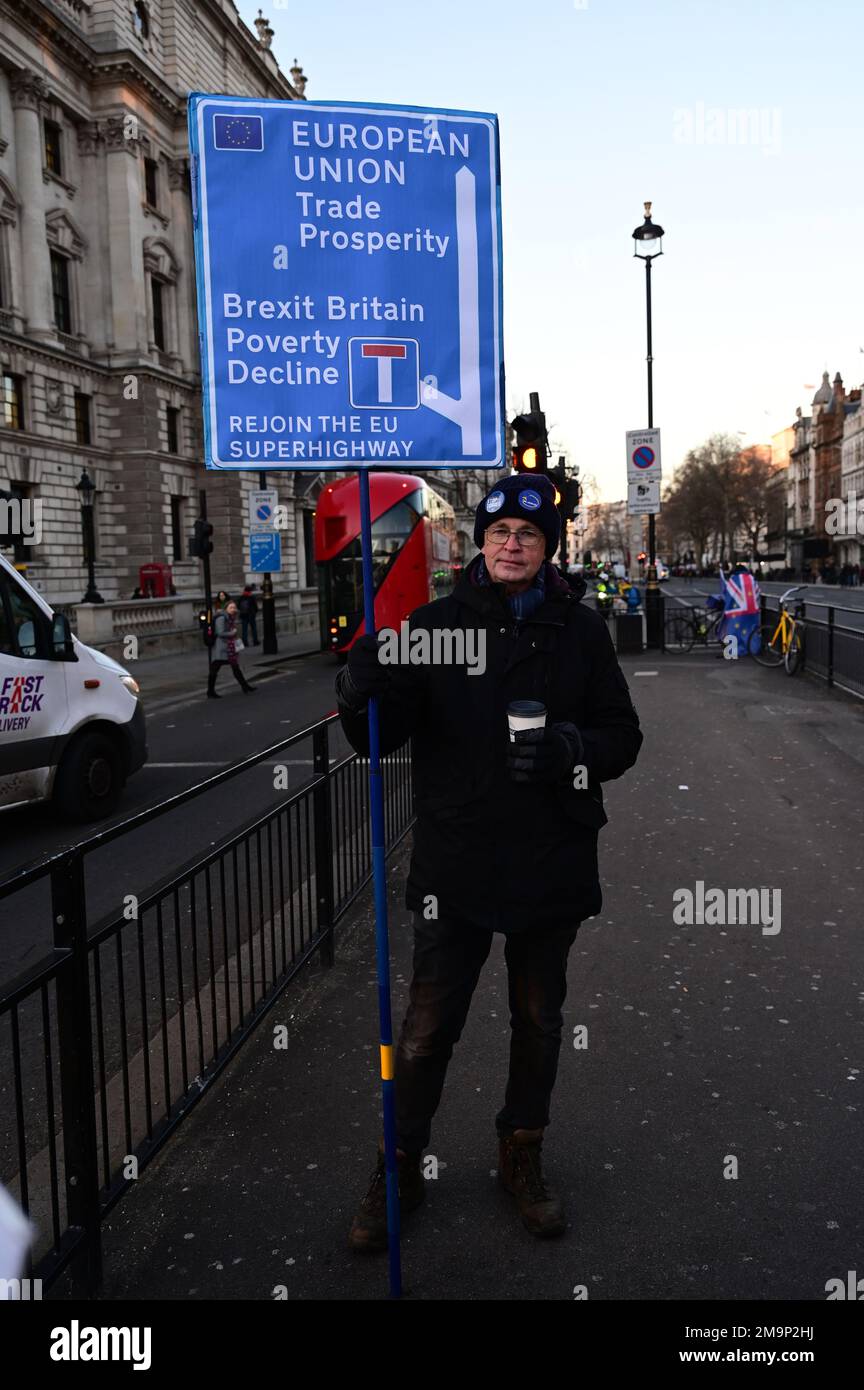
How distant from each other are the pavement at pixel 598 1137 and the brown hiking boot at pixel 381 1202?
4 cm

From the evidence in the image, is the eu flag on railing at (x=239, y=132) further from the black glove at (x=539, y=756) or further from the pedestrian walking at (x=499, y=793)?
the black glove at (x=539, y=756)

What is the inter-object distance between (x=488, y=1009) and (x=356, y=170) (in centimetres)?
318

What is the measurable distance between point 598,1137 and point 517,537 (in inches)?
76.4

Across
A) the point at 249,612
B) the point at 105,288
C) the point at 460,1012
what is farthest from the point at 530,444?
the point at 105,288

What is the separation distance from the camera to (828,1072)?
12.8ft

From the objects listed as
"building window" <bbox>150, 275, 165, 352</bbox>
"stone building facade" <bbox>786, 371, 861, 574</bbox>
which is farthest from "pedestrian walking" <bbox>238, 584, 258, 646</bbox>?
"stone building facade" <bbox>786, 371, 861, 574</bbox>

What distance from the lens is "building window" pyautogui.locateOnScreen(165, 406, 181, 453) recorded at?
155ft

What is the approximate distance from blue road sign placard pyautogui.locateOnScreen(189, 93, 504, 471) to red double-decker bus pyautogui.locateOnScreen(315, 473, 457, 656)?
15428 millimetres

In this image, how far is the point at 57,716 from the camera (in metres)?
8.63

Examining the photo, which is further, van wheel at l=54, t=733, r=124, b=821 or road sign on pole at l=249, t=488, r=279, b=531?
road sign on pole at l=249, t=488, r=279, b=531

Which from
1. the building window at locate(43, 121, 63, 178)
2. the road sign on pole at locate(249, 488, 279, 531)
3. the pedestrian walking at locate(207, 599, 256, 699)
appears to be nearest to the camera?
the pedestrian walking at locate(207, 599, 256, 699)

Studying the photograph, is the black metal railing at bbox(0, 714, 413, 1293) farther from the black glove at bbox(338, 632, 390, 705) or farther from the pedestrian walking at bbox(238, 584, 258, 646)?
the pedestrian walking at bbox(238, 584, 258, 646)

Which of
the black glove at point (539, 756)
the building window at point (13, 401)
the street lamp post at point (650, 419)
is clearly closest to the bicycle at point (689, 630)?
the street lamp post at point (650, 419)

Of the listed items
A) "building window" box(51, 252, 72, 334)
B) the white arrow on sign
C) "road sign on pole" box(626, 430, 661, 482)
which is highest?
"building window" box(51, 252, 72, 334)
